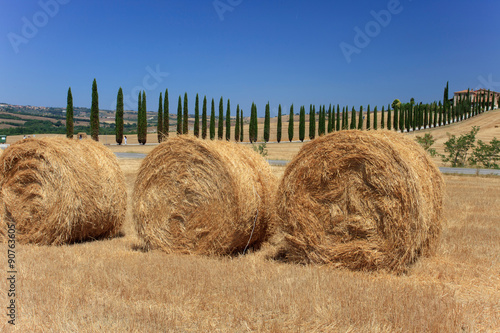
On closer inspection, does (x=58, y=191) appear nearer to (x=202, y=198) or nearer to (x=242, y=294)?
(x=202, y=198)

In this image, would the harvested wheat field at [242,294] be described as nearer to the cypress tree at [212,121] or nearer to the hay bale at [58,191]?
the hay bale at [58,191]

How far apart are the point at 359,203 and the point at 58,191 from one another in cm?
542

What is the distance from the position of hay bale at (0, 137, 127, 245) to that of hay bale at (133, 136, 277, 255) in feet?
2.66

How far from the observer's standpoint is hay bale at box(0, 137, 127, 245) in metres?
7.70

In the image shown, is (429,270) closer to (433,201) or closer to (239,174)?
(433,201)

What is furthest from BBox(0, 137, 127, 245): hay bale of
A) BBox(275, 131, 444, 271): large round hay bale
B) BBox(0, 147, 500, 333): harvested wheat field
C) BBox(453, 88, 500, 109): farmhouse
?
BBox(453, 88, 500, 109): farmhouse

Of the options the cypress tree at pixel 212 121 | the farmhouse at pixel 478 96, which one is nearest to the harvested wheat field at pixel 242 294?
the cypress tree at pixel 212 121

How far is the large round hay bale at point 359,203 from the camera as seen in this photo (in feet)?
19.4

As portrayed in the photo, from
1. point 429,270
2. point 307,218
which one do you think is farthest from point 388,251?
point 307,218

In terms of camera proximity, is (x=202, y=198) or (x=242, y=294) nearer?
(x=242, y=294)

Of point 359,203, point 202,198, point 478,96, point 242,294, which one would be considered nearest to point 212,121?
point 202,198

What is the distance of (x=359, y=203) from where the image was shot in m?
6.22

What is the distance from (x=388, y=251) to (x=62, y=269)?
4.69m

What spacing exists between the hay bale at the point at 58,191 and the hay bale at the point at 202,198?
81 cm
